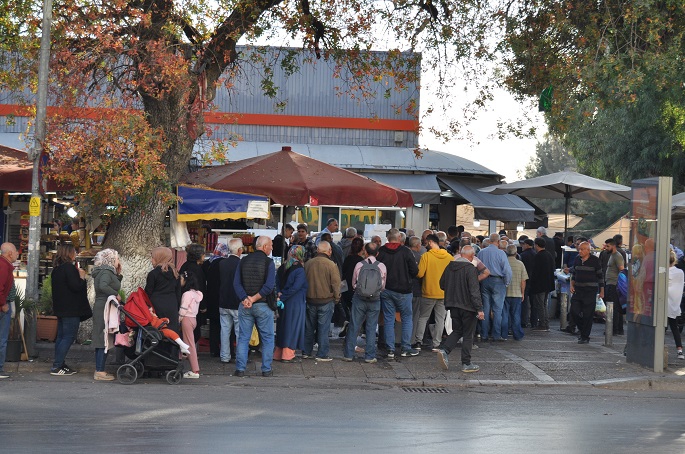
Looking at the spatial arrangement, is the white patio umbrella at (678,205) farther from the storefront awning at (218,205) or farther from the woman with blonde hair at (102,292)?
the woman with blonde hair at (102,292)

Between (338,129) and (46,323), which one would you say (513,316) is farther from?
(338,129)

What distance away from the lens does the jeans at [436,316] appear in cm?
1528

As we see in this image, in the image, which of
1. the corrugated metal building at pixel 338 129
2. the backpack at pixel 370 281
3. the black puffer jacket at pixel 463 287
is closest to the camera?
the black puffer jacket at pixel 463 287

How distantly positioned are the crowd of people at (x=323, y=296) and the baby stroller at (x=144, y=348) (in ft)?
0.46

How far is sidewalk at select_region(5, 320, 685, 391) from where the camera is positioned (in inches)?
505

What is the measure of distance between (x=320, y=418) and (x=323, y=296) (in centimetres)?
434

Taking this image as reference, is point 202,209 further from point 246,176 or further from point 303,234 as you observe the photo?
point 303,234

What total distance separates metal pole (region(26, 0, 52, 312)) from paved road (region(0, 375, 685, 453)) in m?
1.77

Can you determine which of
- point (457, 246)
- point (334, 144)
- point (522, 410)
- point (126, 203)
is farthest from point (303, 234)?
point (334, 144)

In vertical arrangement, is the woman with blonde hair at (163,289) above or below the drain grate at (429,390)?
above

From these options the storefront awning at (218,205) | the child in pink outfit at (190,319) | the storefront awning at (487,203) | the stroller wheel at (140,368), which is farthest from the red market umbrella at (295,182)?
the storefront awning at (487,203)

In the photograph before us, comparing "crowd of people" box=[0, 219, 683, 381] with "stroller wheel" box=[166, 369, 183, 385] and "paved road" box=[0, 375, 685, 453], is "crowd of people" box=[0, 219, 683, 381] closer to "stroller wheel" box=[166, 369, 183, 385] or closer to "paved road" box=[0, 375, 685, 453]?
"stroller wheel" box=[166, 369, 183, 385]

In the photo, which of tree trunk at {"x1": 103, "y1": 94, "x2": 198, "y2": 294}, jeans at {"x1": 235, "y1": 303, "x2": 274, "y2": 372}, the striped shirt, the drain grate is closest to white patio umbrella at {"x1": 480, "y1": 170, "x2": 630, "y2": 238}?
the striped shirt

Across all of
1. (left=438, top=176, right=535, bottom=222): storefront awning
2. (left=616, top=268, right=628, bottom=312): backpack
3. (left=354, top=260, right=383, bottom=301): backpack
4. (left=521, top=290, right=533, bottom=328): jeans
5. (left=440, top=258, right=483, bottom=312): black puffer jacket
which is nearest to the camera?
(left=440, top=258, right=483, bottom=312): black puffer jacket
